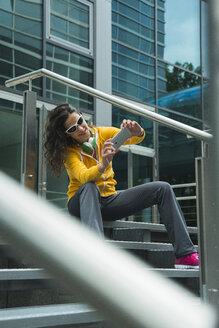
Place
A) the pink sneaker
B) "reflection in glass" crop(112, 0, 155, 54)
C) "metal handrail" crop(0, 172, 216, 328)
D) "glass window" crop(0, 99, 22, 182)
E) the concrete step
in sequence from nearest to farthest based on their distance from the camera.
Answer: "metal handrail" crop(0, 172, 216, 328) → the concrete step → the pink sneaker → "glass window" crop(0, 99, 22, 182) → "reflection in glass" crop(112, 0, 155, 54)

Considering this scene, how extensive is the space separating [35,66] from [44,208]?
6.95 metres

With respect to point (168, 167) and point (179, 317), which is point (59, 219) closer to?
point (179, 317)

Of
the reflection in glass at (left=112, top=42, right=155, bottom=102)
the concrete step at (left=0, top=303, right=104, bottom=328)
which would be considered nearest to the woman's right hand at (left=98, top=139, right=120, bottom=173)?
the concrete step at (left=0, top=303, right=104, bottom=328)

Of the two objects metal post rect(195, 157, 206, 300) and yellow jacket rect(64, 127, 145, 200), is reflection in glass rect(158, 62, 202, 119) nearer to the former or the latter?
yellow jacket rect(64, 127, 145, 200)

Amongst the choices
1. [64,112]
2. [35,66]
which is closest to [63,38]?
[35,66]

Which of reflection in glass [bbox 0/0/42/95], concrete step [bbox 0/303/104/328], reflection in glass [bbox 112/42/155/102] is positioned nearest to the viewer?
concrete step [bbox 0/303/104/328]

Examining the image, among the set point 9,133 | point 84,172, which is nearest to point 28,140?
point 84,172

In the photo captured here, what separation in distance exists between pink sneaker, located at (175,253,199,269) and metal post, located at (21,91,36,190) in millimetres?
887

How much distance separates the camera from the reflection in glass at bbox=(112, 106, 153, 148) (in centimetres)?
828

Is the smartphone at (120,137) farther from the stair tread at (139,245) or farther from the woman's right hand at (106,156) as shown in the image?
the stair tread at (139,245)

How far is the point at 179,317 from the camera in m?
0.26

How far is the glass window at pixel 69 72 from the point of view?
23.3 ft

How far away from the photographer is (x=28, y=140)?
110 inches

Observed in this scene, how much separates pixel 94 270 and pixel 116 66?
8726mm
